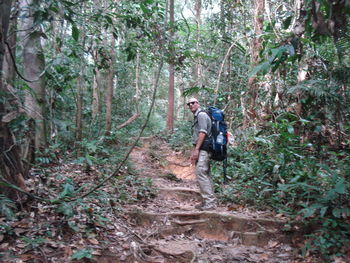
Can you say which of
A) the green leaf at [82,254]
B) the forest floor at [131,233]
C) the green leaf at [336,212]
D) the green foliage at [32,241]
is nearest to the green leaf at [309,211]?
the green leaf at [336,212]

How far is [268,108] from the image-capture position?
766 centimetres

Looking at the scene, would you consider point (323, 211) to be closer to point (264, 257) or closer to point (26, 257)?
point (264, 257)

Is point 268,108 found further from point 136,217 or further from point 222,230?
point 136,217

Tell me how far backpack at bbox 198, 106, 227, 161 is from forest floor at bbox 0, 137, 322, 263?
3.43 feet

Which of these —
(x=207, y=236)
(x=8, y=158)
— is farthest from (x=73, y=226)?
(x=207, y=236)

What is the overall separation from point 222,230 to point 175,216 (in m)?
0.91

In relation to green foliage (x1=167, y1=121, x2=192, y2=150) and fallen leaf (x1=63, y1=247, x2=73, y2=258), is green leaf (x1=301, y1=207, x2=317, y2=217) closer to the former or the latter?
fallen leaf (x1=63, y1=247, x2=73, y2=258)

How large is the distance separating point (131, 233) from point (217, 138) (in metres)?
2.39

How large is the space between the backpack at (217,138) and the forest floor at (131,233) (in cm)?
105

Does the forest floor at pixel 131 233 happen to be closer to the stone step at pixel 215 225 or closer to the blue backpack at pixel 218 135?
the stone step at pixel 215 225

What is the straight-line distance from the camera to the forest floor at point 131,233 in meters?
3.48

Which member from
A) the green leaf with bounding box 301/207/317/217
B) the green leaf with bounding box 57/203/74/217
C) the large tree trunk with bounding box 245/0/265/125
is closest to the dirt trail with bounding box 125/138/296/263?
the green leaf with bounding box 301/207/317/217

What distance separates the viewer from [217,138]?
230 inches

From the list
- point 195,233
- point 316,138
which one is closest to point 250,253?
point 195,233
